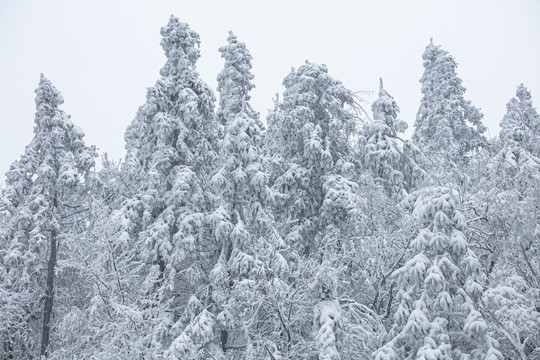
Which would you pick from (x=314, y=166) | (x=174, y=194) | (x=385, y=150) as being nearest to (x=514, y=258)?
(x=385, y=150)

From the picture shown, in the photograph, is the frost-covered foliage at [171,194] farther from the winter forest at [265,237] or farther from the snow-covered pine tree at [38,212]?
the snow-covered pine tree at [38,212]

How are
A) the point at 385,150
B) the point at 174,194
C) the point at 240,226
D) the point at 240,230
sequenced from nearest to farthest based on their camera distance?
the point at 240,230
the point at 240,226
the point at 174,194
the point at 385,150

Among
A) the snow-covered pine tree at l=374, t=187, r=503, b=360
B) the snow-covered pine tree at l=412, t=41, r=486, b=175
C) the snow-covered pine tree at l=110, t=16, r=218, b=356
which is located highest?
the snow-covered pine tree at l=412, t=41, r=486, b=175

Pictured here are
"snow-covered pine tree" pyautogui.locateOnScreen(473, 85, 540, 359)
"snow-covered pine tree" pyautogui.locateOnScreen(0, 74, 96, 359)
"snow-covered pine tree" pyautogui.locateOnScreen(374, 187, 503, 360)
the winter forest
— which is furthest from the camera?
"snow-covered pine tree" pyautogui.locateOnScreen(0, 74, 96, 359)

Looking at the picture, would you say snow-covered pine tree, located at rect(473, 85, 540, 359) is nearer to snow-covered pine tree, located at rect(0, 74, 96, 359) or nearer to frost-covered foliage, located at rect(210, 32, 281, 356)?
frost-covered foliage, located at rect(210, 32, 281, 356)

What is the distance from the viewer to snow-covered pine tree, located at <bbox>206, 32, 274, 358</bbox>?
16.0 m

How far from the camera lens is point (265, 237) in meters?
17.7

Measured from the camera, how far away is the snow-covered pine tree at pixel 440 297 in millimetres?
10773

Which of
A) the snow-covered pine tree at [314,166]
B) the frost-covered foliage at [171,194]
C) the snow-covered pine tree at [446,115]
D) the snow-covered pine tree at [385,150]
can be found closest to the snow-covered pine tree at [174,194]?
the frost-covered foliage at [171,194]

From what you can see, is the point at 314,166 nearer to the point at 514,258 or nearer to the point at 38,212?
the point at 514,258

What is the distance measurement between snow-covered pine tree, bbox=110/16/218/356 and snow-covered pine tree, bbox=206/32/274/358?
2.76 feet

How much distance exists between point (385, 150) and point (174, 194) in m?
8.82

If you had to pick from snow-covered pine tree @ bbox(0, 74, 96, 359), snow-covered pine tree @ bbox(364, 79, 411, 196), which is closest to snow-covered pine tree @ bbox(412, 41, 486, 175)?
snow-covered pine tree @ bbox(364, 79, 411, 196)

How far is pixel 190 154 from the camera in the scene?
62.0 feet
